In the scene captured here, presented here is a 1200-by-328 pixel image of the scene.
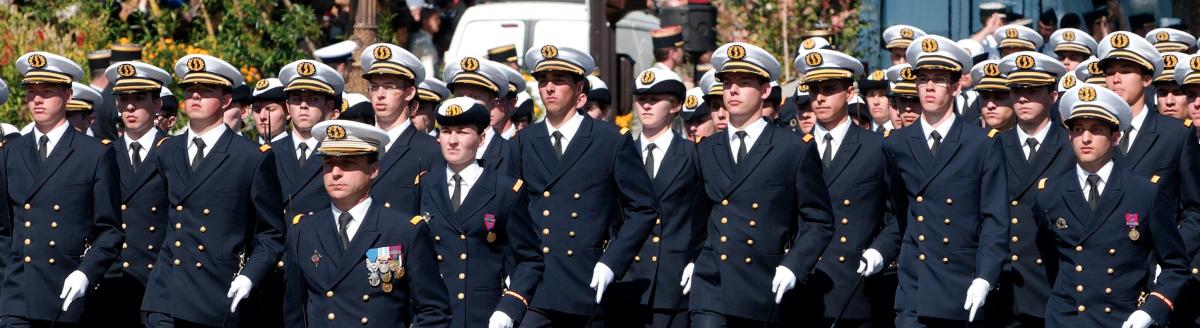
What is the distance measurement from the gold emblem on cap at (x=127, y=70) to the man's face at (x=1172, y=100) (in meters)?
6.33

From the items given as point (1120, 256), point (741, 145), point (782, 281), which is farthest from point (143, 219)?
point (1120, 256)

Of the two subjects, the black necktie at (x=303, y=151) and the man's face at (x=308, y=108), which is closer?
the black necktie at (x=303, y=151)

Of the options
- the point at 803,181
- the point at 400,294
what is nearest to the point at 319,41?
the point at 803,181

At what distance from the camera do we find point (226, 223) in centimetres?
1230

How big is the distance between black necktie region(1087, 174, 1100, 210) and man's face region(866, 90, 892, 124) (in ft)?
12.5

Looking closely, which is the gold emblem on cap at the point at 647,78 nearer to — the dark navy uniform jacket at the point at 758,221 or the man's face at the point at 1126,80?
the dark navy uniform jacket at the point at 758,221

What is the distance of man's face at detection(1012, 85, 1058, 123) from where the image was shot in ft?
42.1

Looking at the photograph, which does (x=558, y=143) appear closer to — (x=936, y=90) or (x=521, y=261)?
(x=521, y=261)

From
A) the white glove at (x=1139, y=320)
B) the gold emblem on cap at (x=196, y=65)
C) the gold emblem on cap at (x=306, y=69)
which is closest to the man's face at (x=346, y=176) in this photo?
the gold emblem on cap at (x=196, y=65)

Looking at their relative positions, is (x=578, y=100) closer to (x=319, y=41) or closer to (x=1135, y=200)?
(x=1135, y=200)

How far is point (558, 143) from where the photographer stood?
41.2ft

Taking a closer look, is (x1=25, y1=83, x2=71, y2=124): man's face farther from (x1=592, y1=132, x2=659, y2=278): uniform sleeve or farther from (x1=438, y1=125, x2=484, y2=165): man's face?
(x1=592, y1=132, x2=659, y2=278): uniform sleeve

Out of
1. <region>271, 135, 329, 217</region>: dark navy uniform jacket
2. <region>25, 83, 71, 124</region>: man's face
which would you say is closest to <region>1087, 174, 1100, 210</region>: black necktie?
<region>271, 135, 329, 217</region>: dark navy uniform jacket

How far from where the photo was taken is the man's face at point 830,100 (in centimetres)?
1311
